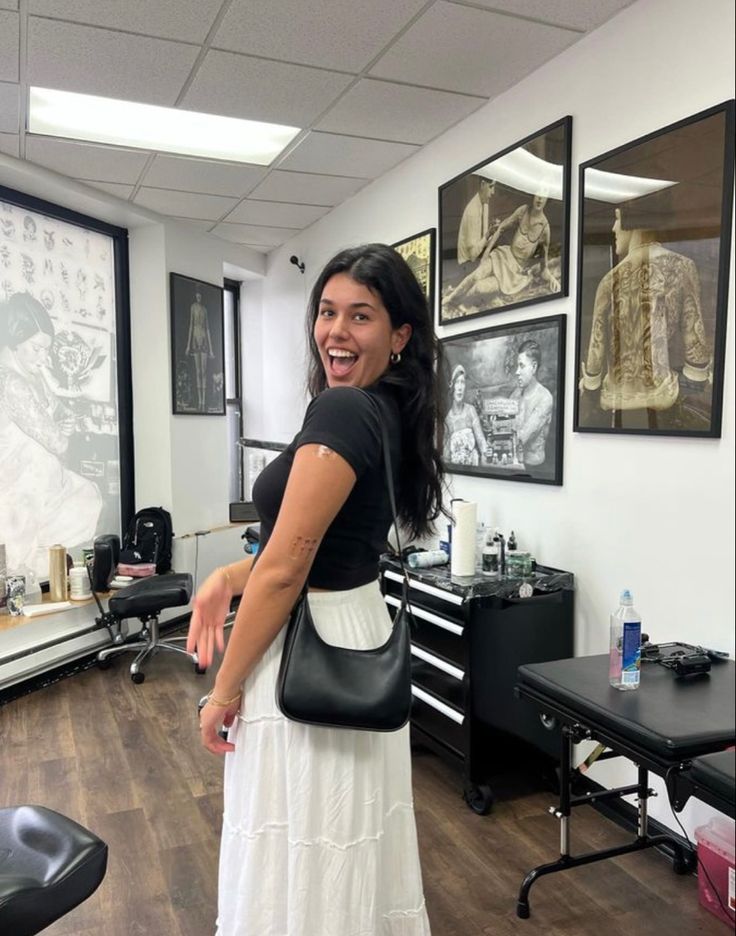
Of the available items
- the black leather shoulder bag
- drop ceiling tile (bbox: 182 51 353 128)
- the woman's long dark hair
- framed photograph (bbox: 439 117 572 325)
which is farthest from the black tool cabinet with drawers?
drop ceiling tile (bbox: 182 51 353 128)

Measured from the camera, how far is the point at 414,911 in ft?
4.36

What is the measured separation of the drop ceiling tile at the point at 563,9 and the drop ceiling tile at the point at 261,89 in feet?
2.26

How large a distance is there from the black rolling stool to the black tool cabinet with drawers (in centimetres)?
142

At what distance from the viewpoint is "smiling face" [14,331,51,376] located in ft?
12.4

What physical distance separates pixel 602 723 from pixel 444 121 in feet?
8.28

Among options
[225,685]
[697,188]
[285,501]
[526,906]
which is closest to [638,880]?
[526,906]

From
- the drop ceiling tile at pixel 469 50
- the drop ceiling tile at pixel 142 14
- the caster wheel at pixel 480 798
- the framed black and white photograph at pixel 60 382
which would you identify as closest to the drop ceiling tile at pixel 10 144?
the framed black and white photograph at pixel 60 382

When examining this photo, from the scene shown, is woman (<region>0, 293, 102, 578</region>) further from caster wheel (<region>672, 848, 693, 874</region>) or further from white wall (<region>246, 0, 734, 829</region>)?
caster wheel (<region>672, 848, 693, 874</region>)

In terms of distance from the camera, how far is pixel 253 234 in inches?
192

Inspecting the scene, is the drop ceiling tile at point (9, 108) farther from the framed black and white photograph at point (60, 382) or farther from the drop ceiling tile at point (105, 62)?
the framed black and white photograph at point (60, 382)

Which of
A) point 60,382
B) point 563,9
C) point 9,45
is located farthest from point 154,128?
point 563,9

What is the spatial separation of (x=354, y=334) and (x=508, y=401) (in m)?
1.68

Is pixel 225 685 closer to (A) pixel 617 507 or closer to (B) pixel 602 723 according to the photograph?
(B) pixel 602 723

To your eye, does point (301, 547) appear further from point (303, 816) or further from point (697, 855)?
point (697, 855)
